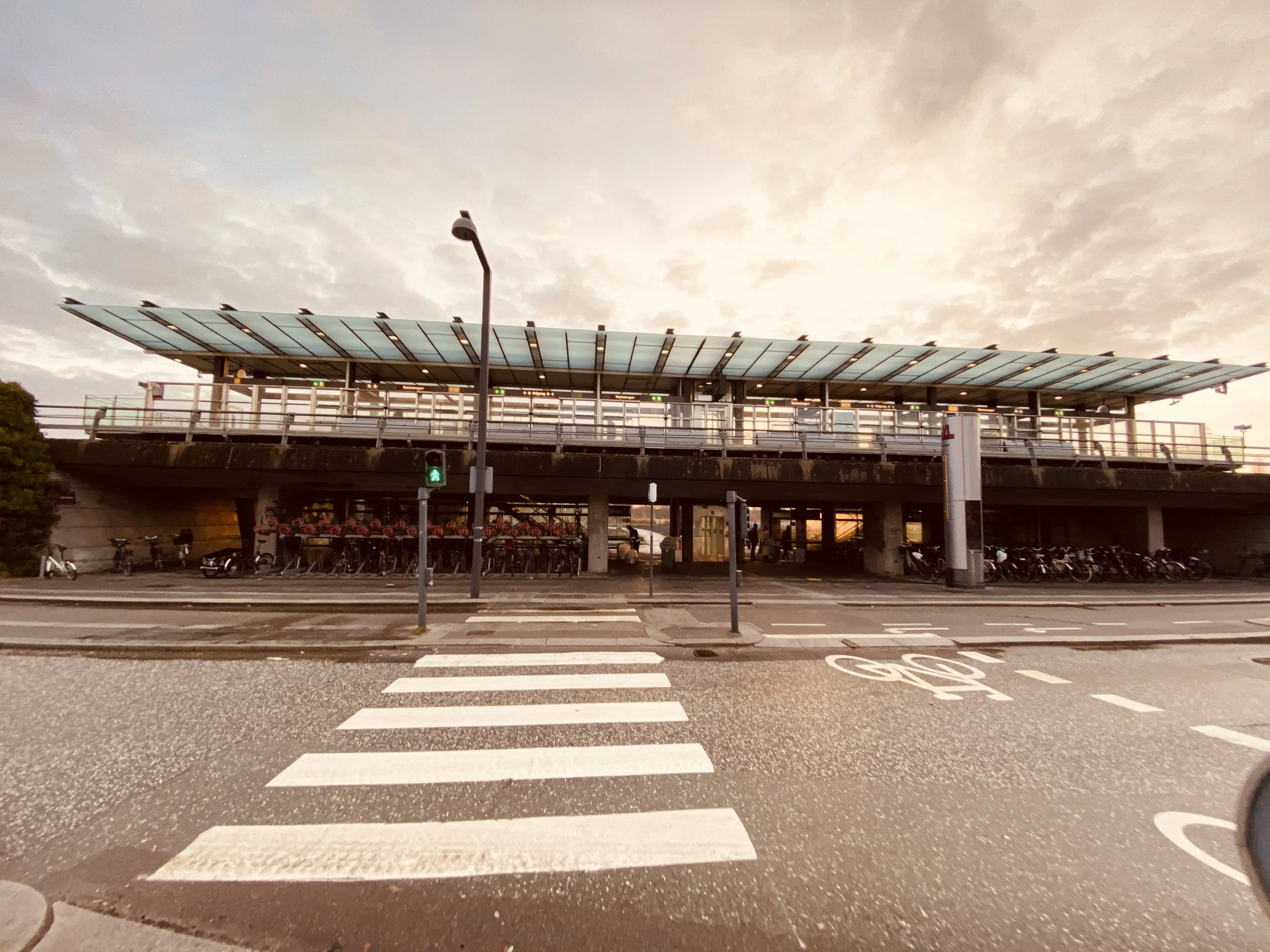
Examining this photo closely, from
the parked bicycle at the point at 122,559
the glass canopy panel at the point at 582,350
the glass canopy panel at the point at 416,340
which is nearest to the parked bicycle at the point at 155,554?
the parked bicycle at the point at 122,559

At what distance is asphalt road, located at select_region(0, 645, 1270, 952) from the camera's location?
99.1 inches

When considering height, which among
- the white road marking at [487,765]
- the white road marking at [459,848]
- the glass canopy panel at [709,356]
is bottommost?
the white road marking at [487,765]

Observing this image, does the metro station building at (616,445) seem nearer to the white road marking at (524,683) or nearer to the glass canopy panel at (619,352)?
the glass canopy panel at (619,352)

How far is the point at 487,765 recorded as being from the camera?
13.9ft

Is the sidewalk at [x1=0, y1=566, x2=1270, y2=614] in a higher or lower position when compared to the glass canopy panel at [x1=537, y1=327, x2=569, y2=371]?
lower

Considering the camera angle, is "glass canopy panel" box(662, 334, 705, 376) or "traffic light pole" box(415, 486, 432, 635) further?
"glass canopy panel" box(662, 334, 705, 376)

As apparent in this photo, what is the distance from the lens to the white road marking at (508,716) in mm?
5086

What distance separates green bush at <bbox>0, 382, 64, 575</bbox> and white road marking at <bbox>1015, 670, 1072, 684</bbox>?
85.8ft

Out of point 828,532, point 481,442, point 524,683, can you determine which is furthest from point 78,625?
point 828,532

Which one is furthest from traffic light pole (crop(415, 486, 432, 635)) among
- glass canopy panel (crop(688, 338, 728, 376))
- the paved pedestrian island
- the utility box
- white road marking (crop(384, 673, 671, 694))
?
glass canopy panel (crop(688, 338, 728, 376))

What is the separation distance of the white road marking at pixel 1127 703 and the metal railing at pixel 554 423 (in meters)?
13.8

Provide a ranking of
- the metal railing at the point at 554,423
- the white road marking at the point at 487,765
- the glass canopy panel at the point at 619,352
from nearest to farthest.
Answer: the white road marking at the point at 487,765 < the metal railing at the point at 554,423 < the glass canopy panel at the point at 619,352

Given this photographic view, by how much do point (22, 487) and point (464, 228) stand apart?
56.0 ft

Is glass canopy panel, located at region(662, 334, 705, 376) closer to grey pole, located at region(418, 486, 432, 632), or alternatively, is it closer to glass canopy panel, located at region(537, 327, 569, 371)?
glass canopy panel, located at region(537, 327, 569, 371)
